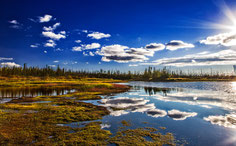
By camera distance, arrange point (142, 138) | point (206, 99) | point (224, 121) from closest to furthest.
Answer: point (142, 138) → point (224, 121) → point (206, 99)

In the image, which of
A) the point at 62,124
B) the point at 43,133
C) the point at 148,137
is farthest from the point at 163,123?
the point at 43,133

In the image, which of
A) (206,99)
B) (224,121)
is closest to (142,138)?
(224,121)

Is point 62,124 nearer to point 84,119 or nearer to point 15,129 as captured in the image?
point 84,119

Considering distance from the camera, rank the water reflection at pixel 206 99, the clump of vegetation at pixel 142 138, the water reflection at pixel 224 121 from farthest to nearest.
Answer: the water reflection at pixel 206 99 < the water reflection at pixel 224 121 < the clump of vegetation at pixel 142 138

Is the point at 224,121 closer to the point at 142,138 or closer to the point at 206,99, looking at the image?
the point at 142,138

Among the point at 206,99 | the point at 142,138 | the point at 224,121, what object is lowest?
the point at 206,99

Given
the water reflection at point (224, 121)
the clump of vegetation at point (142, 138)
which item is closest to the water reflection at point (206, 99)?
the water reflection at point (224, 121)

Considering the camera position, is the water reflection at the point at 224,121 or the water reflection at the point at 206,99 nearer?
the water reflection at the point at 224,121

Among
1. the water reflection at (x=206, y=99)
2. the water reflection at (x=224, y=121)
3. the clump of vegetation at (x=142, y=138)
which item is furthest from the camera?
the water reflection at (x=206, y=99)

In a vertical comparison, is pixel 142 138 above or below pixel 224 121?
above

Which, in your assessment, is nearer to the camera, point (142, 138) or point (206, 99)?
point (142, 138)

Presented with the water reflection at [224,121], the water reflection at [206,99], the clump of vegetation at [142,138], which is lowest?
the water reflection at [206,99]

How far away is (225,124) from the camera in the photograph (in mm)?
18156

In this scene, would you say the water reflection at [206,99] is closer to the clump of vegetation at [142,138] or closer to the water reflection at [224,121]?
the water reflection at [224,121]
